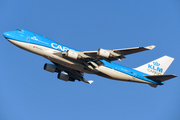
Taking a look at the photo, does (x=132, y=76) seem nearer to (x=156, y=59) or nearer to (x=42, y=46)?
(x=156, y=59)

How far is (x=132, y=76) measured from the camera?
123 ft

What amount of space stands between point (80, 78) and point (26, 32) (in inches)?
526

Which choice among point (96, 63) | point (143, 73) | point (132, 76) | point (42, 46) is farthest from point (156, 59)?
point (42, 46)

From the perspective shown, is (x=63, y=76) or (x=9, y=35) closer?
(x=9, y=35)

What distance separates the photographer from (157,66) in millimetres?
41906

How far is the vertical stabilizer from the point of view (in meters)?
40.5

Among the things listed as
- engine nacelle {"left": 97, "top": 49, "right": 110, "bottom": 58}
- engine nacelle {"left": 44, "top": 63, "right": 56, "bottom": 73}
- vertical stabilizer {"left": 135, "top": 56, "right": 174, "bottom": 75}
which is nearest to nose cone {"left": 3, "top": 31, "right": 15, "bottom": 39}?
engine nacelle {"left": 44, "top": 63, "right": 56, "bottom": 73}

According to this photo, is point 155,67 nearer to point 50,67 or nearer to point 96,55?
point 96,55

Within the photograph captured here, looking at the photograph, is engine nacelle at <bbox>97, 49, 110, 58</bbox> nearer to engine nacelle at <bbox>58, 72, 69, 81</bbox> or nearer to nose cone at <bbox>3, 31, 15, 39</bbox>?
nose cone at <bbox>3, 31, 15, 39</bbox>

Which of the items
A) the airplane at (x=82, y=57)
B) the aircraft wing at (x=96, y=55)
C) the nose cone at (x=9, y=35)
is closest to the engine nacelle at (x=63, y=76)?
the airplane at (x=82, y=57)

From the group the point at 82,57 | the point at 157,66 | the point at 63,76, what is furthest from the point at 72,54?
the point at 157,66

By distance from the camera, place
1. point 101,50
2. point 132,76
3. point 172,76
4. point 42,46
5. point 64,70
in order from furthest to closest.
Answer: point 64,70 < point 132,76 < point 172,76 < point 42,46 < point 101,50

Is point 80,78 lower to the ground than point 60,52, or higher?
lower

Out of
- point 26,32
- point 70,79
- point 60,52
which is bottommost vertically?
point 70,79
